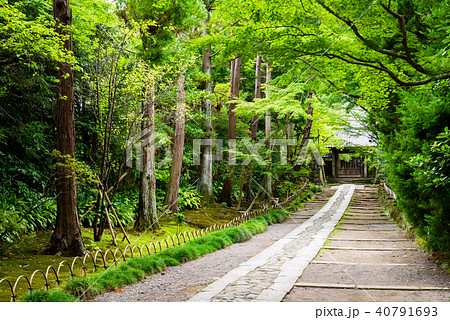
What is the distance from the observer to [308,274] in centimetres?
599

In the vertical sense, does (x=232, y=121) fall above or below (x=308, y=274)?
above

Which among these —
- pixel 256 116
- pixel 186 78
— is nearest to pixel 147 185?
pixel 186 78

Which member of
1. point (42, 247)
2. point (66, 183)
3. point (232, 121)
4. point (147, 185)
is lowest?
point (42, 247)

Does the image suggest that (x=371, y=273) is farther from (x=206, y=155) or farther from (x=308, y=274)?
(x=206, y=155)

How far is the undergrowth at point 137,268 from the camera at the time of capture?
15.0 ft

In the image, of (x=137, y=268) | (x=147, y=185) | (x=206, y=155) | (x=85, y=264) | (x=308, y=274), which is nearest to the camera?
(x=308, y=274)

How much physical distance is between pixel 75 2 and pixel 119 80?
2.57 meters

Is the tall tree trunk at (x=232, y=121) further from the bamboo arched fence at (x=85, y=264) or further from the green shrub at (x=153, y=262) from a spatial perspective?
the green shrub at (x=153, y=262)

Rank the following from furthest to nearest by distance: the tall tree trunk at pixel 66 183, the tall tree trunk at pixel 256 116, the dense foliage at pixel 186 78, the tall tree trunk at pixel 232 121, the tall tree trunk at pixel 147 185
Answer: the tall tree trunk at pixel 256 116 → the tall tree trunk at pixel 232 121 → the tall tree trunk at pixel 147 185 → the tall tree trunk at pixel 66 183 → the dense foliage at pixel 186 78

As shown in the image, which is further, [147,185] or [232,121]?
[232,121]

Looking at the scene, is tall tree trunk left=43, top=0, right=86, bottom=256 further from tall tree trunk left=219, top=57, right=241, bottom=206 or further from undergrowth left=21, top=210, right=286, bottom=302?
tall tree trunk left=219, top=57, right=241, bottom=206

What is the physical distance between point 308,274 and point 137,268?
2893 millimetres

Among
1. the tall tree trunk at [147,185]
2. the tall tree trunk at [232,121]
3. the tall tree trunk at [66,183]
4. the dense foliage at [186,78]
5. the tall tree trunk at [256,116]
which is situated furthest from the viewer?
the tall tree trunk at [256,116]

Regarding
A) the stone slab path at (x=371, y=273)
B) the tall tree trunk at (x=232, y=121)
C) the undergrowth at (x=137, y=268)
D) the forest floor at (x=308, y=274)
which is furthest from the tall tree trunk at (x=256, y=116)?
the stone slab path at (x=371, y=273)
